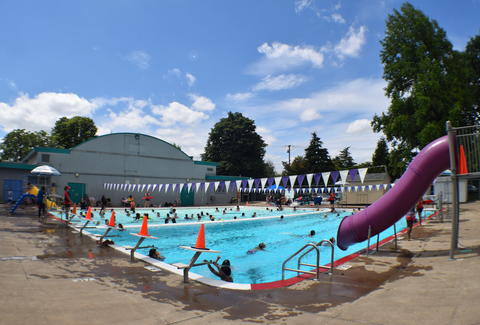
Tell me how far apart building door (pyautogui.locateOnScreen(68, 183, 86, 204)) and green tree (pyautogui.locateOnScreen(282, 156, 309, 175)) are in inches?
1592

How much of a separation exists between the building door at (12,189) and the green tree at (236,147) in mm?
36444

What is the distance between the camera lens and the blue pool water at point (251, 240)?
12102 mm

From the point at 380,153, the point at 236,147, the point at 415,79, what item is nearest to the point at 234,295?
the point at 415,79

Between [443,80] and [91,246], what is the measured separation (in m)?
28.8

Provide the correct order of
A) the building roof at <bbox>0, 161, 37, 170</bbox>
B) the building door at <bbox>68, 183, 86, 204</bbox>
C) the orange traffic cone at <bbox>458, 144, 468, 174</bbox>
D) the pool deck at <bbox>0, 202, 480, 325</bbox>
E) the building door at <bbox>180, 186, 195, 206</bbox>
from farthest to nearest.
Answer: the building door at <bbox>180, 186, 195, 206</bbox>
the building door at <bbox>68, 183, 86, 204</bbox>
the building roof at <bbox>0, 161, 37, 170</bbox>
the orange traffic cone at <bbox>458, 144, 468, 174</bbox>
the pool deck at <bbox>0, 202, 480, 325</bbox>

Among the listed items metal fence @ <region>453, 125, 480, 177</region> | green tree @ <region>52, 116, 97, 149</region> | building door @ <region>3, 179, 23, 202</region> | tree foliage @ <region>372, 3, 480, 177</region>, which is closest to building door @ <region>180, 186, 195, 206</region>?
building door @ <region>3, 179, 23, 202</region>

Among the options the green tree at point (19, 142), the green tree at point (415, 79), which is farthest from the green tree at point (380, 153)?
the green tree at point (19, 142)

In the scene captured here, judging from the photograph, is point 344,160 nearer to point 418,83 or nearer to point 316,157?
point 316,157

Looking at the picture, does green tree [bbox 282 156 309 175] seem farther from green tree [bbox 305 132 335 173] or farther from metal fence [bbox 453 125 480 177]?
metal fence [bbox 453 125 480 177]

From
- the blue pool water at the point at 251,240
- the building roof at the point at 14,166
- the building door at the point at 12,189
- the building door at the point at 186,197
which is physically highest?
the building roof at the point at 14,166

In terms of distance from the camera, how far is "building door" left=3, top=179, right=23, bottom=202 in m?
30.1

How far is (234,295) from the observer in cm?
554

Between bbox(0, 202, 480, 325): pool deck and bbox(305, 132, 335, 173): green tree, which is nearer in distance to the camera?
bbox(0, 202, 480, 325): pool deck

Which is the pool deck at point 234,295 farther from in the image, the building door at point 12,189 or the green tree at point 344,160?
the green tree at point 344,160
